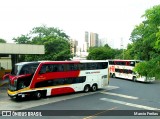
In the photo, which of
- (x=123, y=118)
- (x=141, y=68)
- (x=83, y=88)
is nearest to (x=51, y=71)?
(x=83, y=88)

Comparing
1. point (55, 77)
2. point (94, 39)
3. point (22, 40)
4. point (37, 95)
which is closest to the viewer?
point (37, 95)

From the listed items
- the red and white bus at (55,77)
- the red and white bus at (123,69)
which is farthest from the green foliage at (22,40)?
the red and white bus at (55,77)

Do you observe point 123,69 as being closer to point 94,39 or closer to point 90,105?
point 90,105

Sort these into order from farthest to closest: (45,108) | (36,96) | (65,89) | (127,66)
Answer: (127,66) → (65,89) → (36,96) → (45,108)

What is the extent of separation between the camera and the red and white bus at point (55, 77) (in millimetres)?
22094

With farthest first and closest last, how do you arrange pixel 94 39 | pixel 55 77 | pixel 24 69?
pixel 94 39, pixel 55 77, pixel 24 69

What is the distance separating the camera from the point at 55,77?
2459 centimetres

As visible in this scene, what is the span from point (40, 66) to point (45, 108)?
16.2 ft

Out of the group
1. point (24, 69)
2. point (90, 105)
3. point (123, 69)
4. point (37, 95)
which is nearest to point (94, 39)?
point (123, 69)

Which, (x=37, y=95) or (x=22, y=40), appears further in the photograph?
(x=22, y=40)

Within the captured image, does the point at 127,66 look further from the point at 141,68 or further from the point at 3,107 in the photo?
the point at 141,68

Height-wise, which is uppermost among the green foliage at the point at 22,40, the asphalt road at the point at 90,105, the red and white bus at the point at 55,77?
the green foliage at the point at 22,40

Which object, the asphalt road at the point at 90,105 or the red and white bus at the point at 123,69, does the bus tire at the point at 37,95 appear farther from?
the red and white bus at the point at 123,69

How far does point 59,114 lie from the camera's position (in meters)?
17.4
